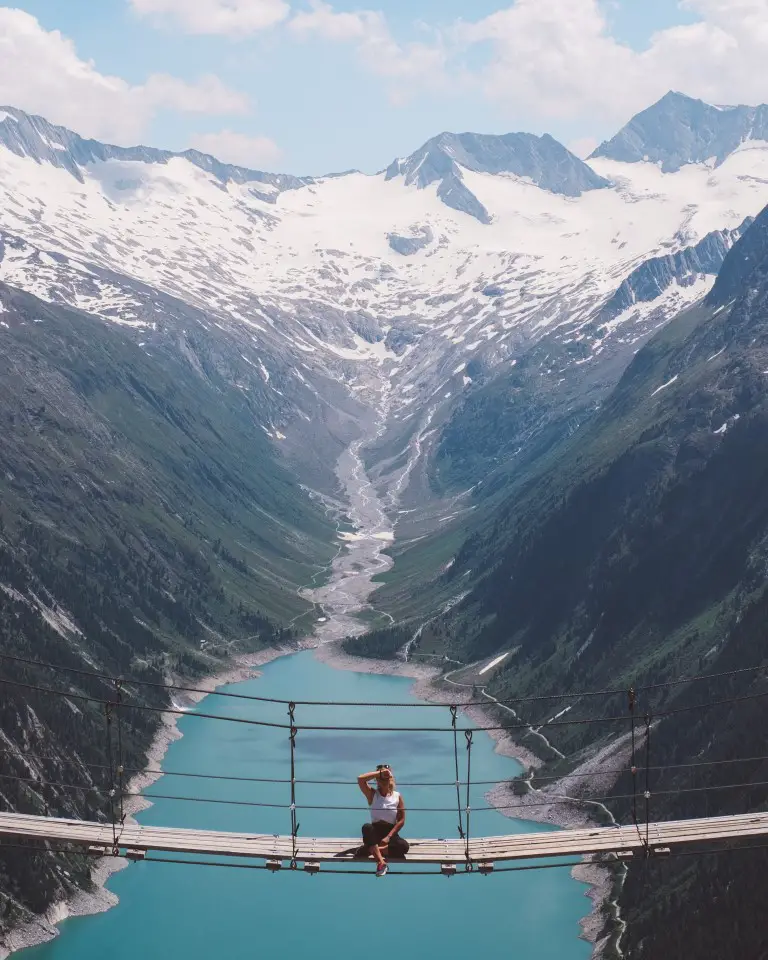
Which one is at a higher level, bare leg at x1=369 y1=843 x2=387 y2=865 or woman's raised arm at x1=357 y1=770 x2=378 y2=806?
woman's raised arm at x1=357 y1=770 x2=378 y2=806

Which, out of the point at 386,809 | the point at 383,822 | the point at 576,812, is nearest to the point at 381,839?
the point at 383,822

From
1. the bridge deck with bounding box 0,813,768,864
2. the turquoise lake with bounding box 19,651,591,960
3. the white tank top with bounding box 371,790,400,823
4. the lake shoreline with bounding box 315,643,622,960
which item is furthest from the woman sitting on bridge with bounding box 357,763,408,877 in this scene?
the lake shoreline with bounding box 315,643,622,960

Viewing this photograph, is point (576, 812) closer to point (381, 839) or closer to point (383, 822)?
point (383, 822)

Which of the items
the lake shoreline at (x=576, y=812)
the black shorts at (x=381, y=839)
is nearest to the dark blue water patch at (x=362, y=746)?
the lake shoreline at (x=576, y=812)

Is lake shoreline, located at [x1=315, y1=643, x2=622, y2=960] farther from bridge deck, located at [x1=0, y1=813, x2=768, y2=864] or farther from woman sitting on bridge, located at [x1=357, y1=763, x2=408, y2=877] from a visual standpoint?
woman sitting on bridge, located at [x1=357, y1=763, x2=408, y2=877]

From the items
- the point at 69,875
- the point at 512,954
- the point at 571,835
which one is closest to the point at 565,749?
the point at 512,954

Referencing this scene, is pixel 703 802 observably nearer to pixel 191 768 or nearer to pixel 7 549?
pixel 191 768

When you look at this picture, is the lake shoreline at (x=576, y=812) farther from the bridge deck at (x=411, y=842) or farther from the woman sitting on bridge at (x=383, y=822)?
the woman sitting on bridge at (x=383, y=822)

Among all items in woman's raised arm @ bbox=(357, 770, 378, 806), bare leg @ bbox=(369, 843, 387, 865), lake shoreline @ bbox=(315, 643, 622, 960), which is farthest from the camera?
lake shoreline @ bbox=(315, 643, 622, 960)

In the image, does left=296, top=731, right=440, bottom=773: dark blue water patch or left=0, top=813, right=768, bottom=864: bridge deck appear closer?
left=0, top=813, right=768, bottom=864: bridge deck
